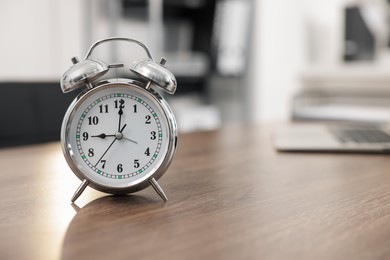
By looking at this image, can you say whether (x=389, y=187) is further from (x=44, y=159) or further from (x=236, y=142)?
(x=44, y=159)

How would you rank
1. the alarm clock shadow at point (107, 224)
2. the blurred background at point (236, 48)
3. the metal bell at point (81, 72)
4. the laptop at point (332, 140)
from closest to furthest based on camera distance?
1. the alarm clock shadow at point (107, 224)
2. the metal bell at point (81, 72)
3. the laptop at point (332, 140)
4. the blurred background at point (236, 48)

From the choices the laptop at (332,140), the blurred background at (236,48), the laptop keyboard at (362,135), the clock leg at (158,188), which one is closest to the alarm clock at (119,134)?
the clock leg at (158,188)

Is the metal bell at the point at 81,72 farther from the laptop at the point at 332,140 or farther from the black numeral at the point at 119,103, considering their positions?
the laptop at the point at 332,140

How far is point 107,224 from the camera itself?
514 millimetres

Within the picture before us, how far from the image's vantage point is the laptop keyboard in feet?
3.82

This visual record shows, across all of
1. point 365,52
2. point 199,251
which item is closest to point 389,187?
point 199,251

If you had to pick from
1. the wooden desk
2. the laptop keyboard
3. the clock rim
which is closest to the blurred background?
the laptop keyboard

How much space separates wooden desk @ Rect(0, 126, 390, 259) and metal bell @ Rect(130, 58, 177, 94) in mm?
170

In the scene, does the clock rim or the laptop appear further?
the laptop

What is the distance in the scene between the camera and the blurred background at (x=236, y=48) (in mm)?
2793

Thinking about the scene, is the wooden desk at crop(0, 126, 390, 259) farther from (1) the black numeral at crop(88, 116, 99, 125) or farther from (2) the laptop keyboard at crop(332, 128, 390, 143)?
(2) the laptop keyboard at crop(332, 128, 390, 143)

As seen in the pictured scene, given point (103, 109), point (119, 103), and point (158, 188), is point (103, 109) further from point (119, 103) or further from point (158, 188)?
point (158, 188)

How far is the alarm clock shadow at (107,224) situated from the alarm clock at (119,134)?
22 millimetres

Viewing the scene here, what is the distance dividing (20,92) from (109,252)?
→ 1123mm
